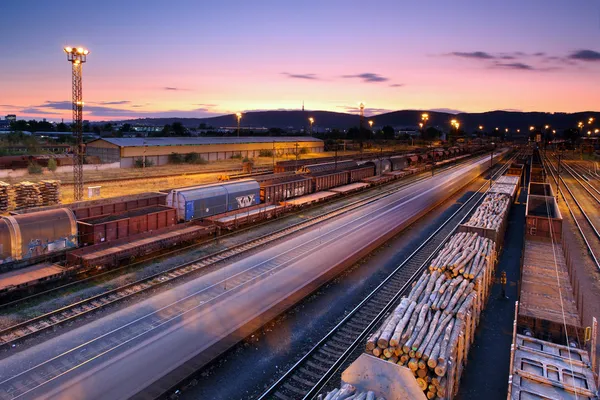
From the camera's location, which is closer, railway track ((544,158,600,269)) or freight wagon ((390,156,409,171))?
railway track ((544,158,600,269))

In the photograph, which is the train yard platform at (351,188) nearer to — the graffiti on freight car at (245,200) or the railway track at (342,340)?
the graffiti on freight car at (245,200)

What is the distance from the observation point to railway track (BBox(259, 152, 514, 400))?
12078 mm

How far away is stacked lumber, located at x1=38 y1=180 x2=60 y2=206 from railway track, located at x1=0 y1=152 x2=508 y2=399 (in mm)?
22574

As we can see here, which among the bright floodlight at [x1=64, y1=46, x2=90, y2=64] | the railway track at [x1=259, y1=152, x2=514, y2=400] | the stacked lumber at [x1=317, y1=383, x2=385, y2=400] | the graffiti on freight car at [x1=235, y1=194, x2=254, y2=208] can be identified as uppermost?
the bright floodlight at [x1=64, y1=46, x2=90, y2=64]

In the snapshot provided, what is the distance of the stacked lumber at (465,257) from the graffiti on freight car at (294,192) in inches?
765

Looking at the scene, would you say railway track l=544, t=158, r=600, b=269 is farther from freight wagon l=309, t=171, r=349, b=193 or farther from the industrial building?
the industrial building

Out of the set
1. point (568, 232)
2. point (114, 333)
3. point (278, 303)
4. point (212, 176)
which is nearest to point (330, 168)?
point (212, 176)

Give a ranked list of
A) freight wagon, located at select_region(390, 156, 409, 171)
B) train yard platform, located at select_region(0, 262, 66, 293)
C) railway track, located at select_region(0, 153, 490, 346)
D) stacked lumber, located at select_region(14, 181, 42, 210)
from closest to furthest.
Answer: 1. railway track, located at select_region(0, 153, 490, 346)
2. train yard platform, located at select_region(0, 262, 66, 293)
3. stacked lumber, located at select_region(14, 181, 42, 210)
4. freight wagon, located at select_region(390, 156, 409, 171)

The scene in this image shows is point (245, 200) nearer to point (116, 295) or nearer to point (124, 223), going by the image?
point (124, 223)

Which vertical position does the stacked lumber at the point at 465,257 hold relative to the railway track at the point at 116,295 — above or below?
above

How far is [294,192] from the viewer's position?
39344 mm

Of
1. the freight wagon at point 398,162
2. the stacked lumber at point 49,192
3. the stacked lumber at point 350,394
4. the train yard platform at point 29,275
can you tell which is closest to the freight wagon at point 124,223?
the train yard platform at point 29,275

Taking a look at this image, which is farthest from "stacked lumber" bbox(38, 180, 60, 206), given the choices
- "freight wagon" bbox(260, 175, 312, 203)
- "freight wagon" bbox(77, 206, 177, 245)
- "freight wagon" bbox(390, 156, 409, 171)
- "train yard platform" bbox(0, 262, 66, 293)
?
"freight wagon" bbox(390, 156, 409, 171)

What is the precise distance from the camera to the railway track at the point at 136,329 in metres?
11.9
